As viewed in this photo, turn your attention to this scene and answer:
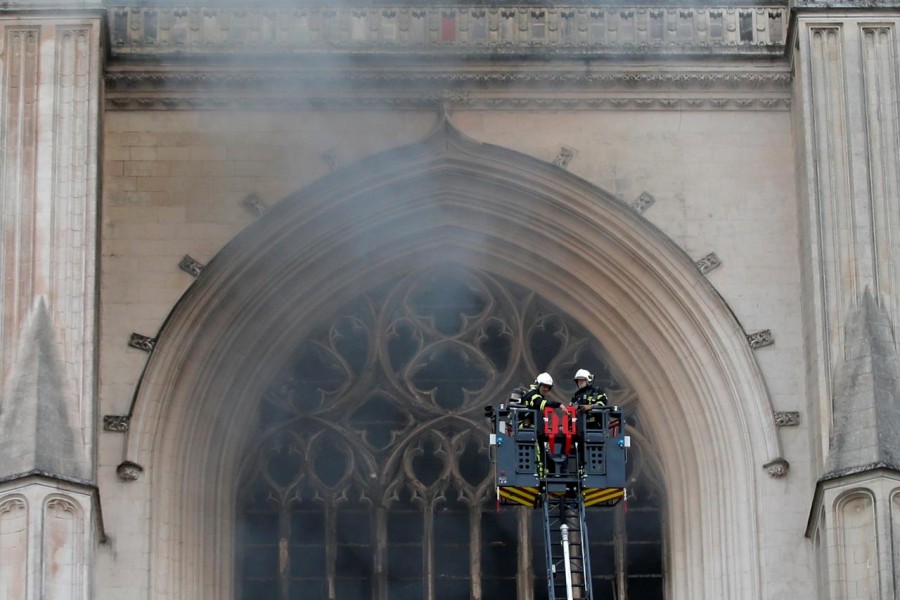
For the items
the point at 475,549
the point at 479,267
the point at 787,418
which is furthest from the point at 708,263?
the point at 475,549

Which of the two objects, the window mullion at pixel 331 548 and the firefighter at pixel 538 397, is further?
the window mullion at pixel 331 548

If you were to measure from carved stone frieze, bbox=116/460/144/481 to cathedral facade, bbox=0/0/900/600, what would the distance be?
0.05 meters

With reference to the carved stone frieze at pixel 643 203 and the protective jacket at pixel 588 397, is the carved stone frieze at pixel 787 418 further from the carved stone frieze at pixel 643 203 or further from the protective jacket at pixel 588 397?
the protective jacket at pixel 588 397

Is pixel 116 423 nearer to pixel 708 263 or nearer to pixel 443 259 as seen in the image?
pixel 443 259

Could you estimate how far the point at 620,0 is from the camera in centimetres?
3130

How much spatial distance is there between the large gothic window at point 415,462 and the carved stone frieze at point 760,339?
4.39 ft

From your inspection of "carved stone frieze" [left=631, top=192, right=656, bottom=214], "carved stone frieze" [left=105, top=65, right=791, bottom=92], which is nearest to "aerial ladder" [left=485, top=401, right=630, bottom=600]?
"carved stone frieze" [left=631, top=192, right=656, bottom=214]

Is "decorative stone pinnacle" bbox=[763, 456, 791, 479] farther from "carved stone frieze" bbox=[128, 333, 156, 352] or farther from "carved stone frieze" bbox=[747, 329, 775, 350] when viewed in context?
"carved stone frieze" bbox=[128, 333, 156, 352]

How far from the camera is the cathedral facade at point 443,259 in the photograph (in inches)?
1173

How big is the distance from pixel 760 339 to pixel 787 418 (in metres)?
0.77

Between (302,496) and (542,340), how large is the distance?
261 cm

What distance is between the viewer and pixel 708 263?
3050cm

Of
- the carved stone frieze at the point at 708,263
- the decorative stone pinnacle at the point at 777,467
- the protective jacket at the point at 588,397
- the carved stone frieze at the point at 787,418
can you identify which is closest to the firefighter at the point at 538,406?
the protective jacket at the point at 588,397

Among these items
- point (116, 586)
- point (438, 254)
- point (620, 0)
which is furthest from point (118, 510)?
point (620, 0)
